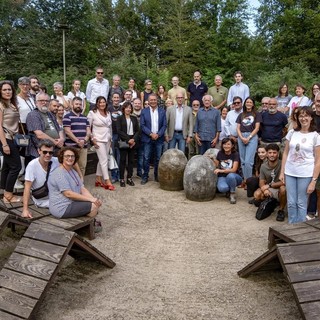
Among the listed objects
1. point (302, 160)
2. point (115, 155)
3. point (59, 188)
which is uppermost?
point (302, 160)

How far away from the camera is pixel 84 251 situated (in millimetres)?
4902

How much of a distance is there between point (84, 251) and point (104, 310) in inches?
37.4

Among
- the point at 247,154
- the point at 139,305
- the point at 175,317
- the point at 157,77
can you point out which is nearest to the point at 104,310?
the point at 139,305

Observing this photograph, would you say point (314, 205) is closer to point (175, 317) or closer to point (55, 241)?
point (175, 317)

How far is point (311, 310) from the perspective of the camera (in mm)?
3447

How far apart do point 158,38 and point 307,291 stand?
89.1ft

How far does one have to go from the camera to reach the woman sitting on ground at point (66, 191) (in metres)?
5.31

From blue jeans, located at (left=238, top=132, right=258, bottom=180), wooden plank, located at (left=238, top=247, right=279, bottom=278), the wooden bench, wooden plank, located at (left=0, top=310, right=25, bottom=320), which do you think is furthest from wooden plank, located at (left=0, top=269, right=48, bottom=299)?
blue jeans, located at (left=238, top=132, right=258, bottom=180)

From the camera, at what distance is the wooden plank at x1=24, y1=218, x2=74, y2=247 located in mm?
4398

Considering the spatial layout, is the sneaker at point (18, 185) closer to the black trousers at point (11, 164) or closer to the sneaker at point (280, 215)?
the black trousers at point (11, 164)

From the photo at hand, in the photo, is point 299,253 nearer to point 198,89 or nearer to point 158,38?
point 198,89

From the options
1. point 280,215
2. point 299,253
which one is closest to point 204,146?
point 280,215

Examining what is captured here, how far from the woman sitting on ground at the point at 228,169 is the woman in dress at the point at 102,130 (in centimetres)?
233

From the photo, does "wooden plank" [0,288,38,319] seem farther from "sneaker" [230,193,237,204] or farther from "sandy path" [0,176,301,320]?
"sneaker" [230,193,237,204]
